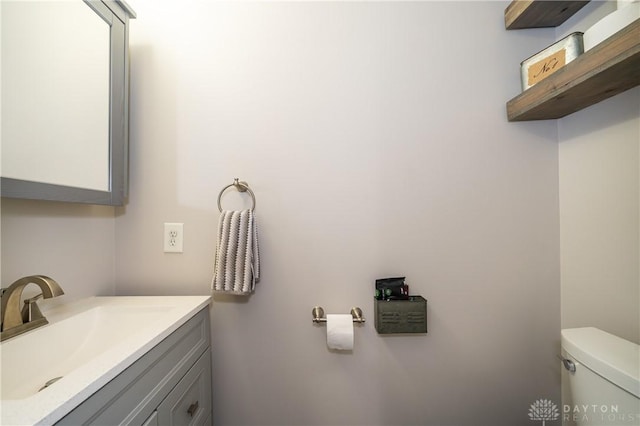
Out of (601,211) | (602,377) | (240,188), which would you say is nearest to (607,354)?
(602,377)

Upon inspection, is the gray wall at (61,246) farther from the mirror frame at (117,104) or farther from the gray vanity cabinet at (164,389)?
the gray vanity cabinet at (164,389)

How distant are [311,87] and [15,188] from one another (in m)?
1.00

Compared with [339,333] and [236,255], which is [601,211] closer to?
[339,333]

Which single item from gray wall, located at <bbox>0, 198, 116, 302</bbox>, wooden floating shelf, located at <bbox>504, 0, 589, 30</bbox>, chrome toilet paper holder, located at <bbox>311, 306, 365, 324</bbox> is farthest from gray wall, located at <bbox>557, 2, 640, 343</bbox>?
gray wall, located at <bbox>0, 198, 116, 302</bbox>

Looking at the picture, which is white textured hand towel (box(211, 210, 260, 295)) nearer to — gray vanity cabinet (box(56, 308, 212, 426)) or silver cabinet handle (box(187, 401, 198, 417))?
gray vanity cabinet (box(56, 308, 212, 426))

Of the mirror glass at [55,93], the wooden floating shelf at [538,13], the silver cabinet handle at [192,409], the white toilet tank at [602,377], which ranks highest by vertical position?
the wooden floating shelf at [538,13]

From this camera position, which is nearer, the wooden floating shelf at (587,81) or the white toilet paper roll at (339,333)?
the wooden floating shelf at (587,81)

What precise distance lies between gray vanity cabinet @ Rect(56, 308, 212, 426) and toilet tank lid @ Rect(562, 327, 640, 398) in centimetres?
130

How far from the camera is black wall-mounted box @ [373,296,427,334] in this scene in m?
0.94

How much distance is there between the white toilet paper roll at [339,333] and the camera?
94 cm

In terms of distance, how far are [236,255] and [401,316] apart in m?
0.71

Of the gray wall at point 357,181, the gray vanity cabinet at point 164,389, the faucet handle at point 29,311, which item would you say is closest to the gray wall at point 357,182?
the gray wall at point 357,181

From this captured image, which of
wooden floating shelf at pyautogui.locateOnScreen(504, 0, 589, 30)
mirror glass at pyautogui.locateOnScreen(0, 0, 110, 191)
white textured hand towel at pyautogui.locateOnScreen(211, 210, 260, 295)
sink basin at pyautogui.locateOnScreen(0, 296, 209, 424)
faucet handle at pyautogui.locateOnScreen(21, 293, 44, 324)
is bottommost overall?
sink basin at pyautogui.locateOnScreen(0, 296, 209, 424)

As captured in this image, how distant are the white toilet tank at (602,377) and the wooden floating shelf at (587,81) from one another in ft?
2.76
